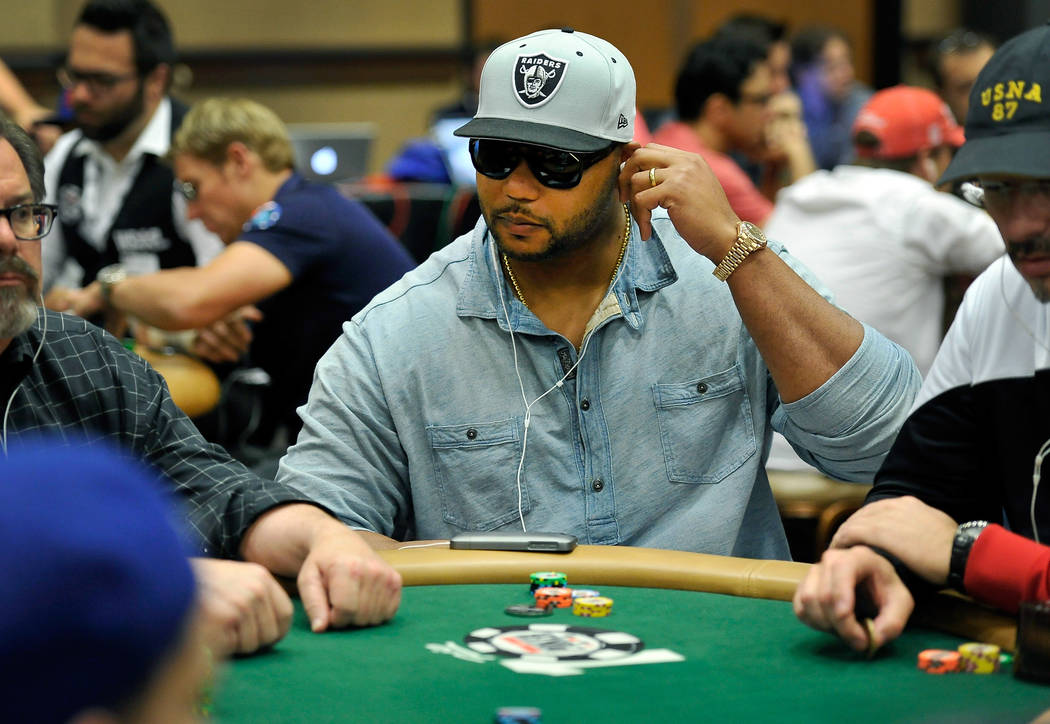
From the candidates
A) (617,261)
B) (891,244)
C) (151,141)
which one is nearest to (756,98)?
(891,244)

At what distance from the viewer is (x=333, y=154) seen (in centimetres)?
639

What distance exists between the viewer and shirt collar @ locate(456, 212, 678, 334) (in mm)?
2326

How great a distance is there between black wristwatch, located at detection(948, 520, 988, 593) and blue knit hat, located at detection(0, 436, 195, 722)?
4.19ft

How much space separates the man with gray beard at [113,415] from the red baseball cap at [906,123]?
9.36ft

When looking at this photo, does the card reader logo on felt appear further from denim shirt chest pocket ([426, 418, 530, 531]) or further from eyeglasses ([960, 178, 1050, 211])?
eyeglasses ([960, 178, 1050, 211])

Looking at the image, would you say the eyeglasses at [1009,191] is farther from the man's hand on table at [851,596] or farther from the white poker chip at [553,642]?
the white poker chip at [553,642]

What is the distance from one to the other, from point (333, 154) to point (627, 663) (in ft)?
16.9

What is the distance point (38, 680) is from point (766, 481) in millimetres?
1906

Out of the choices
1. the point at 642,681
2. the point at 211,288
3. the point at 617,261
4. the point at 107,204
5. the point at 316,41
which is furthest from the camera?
the point at 316,41

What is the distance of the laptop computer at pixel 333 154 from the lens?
6.25 metres

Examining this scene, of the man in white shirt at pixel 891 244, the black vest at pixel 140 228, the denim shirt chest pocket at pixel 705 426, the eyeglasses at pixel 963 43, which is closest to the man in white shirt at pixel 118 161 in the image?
the black vest at pixel 140 228

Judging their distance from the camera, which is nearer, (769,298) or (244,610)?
(244,610)

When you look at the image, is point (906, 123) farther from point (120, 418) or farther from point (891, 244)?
point (120, 418)

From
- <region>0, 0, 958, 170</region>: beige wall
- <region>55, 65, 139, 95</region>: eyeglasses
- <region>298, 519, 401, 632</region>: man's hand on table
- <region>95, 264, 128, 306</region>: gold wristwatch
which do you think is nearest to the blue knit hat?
<region>298, 519, 401, 632</region>: man's hand on table
